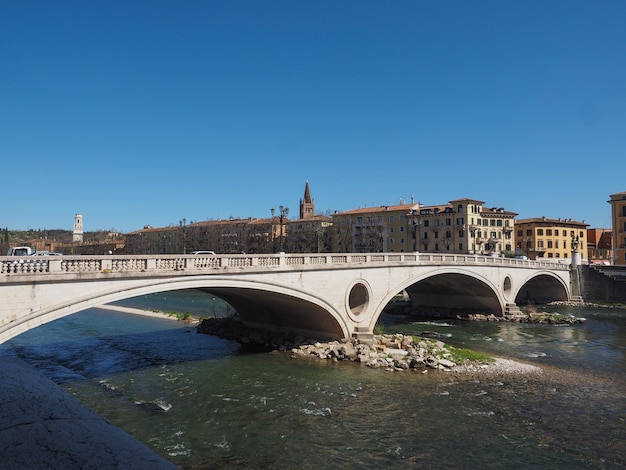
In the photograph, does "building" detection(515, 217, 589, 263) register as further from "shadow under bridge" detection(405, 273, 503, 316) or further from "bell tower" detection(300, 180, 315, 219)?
"bell tower" detection(300, 180, 315, 219)

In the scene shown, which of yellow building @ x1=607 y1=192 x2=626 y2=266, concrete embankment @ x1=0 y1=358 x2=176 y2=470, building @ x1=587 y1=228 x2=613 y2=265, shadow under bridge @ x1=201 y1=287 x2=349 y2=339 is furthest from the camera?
building @ x1=587 y1=228 x2=613 y2=265

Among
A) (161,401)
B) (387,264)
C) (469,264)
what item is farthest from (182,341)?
(469,264)

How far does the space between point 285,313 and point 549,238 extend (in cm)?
5893

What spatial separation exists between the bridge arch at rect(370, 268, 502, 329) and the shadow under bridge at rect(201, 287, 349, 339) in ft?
41.7

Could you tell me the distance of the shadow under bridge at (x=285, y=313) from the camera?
22719 mm

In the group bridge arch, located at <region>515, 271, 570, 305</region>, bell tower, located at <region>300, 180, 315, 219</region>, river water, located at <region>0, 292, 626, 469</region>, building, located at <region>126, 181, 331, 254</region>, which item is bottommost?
river water, located at <region>0, 292, 626, 469</region>

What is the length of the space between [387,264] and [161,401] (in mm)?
15448

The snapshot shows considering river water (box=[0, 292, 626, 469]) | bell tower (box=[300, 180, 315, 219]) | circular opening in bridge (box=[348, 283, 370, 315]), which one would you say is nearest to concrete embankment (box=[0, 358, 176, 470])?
river water (box=[0, 292, 626, 469])

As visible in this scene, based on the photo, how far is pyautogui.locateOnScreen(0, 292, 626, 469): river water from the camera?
38.9 feet

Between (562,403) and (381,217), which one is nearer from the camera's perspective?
(562,403)

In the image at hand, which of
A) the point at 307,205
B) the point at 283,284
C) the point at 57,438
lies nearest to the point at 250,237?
the point at 307,205

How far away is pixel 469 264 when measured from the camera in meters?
35.0

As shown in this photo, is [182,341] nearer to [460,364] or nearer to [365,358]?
[365,358]

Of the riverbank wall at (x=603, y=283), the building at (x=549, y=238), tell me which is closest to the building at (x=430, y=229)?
the building at (x=549, y=238)
